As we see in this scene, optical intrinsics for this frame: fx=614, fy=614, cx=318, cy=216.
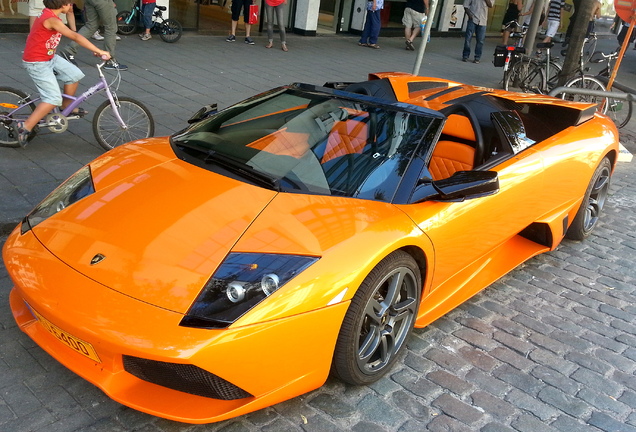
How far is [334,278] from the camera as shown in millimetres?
2701

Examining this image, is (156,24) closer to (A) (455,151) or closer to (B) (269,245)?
(A) (455,151)

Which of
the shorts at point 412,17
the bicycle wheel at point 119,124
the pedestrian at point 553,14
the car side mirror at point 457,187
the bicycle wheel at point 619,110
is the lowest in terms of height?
the bicycle wheel at point 119,124

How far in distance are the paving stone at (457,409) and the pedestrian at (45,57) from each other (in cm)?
430

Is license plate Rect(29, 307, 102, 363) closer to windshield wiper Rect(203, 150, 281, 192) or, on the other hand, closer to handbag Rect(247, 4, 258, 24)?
windshield wiper Rect(203, 150, 281, 192)

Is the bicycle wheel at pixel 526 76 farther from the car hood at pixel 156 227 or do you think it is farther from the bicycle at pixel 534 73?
the car hood at pixel 156 227

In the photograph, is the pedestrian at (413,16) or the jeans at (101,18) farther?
the pedestrian at (413,16)

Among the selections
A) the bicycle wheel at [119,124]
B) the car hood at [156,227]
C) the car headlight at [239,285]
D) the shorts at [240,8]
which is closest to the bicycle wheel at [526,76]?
the shorts at [240,8]

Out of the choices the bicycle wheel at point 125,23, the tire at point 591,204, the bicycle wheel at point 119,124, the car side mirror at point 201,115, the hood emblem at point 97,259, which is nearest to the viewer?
the hood emblem at point 97,259

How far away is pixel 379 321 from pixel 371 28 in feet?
42.0

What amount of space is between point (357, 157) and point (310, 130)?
0.39m

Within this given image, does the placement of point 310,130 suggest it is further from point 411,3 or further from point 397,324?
point 411,3

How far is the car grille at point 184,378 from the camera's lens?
242cm

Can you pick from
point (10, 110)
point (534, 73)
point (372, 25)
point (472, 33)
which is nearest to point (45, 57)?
point (10, 110)

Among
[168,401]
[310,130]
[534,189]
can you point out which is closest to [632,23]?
[534,189]
